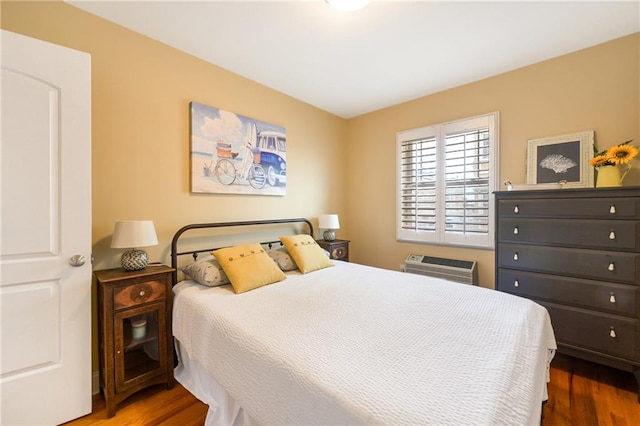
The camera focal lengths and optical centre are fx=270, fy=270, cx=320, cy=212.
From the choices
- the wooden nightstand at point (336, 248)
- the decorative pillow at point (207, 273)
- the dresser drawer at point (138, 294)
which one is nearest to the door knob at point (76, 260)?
the dresser drawer at point (138, 294)

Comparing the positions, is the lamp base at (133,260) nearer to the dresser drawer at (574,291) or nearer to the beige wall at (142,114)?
the beige wall at (142,114)

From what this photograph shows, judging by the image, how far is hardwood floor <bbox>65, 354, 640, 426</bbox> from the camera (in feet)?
5.40

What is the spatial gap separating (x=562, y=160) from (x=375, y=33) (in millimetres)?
1991

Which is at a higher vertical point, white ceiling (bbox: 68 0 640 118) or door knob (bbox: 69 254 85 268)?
white ceiling (bbox: 68 0 640 118)

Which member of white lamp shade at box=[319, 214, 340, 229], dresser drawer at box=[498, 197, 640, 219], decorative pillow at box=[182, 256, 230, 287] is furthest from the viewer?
white lamp shade at box=[319, 214, 340, 229]

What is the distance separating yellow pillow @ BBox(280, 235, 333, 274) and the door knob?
1.52 metres

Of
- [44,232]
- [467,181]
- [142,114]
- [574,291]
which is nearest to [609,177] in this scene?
[574,291]

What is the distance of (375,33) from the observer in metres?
2.10

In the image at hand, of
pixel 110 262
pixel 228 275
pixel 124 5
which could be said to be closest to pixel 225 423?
pixel 228 275

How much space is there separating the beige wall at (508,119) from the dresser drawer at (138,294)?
2.68 metres

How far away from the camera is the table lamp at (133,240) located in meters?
1.78

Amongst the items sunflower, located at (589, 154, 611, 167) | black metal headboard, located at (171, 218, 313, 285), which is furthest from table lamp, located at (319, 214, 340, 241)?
sunflower, located at (589, 154, 611, 167)

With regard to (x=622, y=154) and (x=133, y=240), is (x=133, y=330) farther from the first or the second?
(x=622, y=154)

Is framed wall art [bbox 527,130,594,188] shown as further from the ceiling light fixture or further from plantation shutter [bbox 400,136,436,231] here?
the ceiling light fixture
